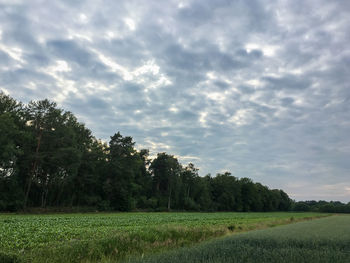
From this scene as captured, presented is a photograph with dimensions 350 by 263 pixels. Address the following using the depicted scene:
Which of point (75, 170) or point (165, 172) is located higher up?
point (165, 172)

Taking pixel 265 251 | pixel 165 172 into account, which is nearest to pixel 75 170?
pixel 165 172

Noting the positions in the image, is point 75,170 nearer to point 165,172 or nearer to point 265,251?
point 165,172

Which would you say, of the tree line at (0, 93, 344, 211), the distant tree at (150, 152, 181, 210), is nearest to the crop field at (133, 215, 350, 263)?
the tree line at (0, 93, 344, 211)

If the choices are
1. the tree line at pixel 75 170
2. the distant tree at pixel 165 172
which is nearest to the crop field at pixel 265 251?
the tree line at pixel 75 170

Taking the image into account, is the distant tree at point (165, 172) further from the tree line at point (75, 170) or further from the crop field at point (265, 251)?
the crop field at point (265, 251)

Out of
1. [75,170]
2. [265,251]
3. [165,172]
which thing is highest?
[165,172]

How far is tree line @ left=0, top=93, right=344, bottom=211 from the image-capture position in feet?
164

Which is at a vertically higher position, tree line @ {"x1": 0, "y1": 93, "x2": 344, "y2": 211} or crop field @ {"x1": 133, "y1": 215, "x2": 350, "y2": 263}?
tree line @ {"x1": 0, "y1": 93, "x2": 344, "y2": 211}

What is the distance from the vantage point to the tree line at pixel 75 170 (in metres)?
50.1

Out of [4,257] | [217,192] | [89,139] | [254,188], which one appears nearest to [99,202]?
[89,139]

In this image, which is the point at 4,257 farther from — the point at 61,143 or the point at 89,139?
the point at 89,139

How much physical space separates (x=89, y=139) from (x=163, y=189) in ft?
130

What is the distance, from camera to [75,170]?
189 ft

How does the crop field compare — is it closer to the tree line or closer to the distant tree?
the tree line
